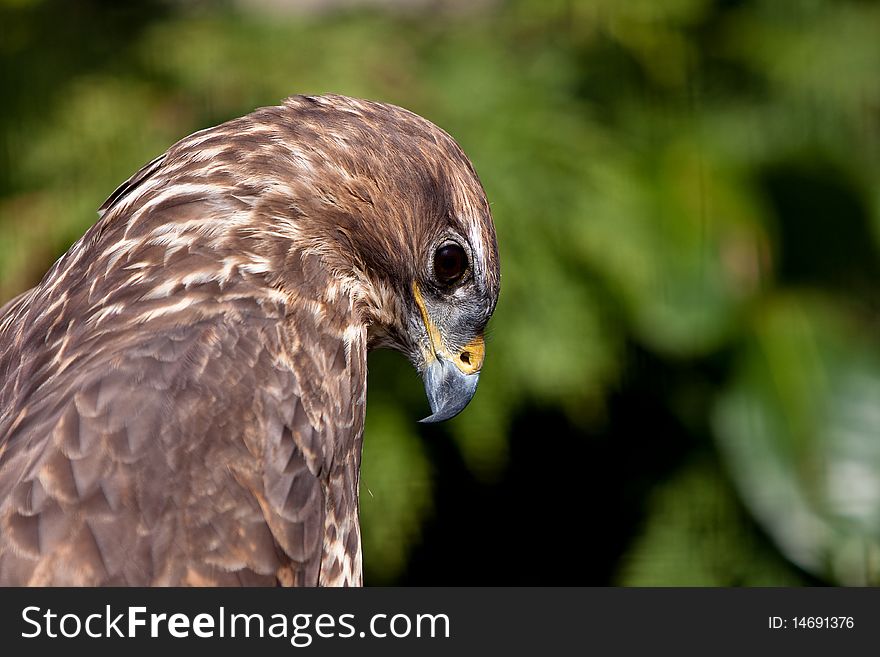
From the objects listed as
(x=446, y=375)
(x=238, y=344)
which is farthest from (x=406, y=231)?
(x=238, y=344)

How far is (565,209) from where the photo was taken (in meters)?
3.87

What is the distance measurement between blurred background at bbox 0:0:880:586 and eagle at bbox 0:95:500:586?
1414mm

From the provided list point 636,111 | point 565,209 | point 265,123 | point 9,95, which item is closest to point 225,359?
point 265,123

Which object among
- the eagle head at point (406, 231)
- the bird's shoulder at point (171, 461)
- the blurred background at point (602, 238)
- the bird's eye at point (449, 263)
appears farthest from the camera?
the blurred background at point (602, 238)

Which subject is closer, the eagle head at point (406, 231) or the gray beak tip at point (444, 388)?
the eagle head at point (406, 231)

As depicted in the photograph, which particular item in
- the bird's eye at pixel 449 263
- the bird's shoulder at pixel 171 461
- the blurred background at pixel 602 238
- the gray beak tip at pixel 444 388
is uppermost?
the blurred background at pixel 602 238

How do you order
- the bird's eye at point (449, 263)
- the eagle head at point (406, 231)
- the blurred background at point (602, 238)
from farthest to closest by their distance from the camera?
the blurred background at point (602, 238) < the bird's eye at point (449, 263) < the eagle head at point (406, 231)

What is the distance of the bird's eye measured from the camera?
2.33 m

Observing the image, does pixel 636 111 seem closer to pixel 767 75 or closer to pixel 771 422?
pixel 767 75

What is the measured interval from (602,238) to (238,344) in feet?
7.19

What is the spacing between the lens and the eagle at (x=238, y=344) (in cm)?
171

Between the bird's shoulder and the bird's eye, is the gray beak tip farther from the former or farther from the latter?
the bird's shoulder

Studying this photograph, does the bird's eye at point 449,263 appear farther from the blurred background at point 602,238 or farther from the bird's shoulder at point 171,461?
the blurred background at point 602,238

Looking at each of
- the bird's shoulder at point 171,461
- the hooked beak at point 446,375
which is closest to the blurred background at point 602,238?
the hooked beak at point 446,375
